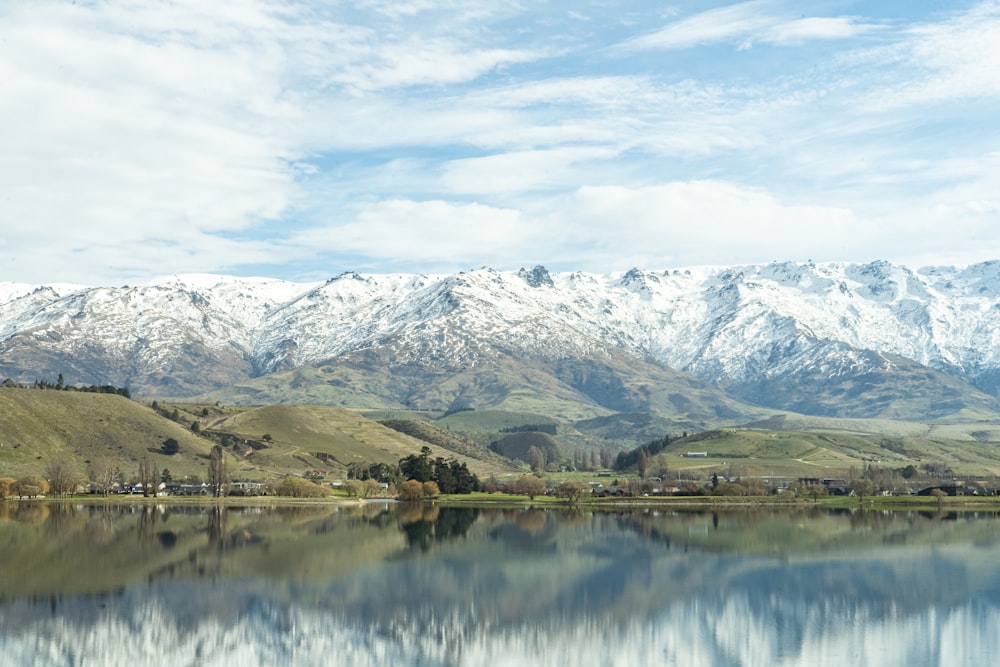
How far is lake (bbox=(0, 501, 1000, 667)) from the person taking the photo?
260ft

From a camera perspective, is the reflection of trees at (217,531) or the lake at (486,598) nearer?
the lake at (486,598)

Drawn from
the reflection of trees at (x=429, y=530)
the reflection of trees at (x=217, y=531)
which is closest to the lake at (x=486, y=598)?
the reflection of trees at (x=217, y=531)

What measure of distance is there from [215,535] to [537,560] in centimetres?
5151

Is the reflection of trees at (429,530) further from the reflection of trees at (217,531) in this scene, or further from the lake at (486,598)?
the reflection of trees at (217,531)

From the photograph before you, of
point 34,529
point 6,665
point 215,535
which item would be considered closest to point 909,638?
point 6,665

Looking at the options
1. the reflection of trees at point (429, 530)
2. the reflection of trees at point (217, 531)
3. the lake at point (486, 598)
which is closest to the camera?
the lake at point (486, 598)

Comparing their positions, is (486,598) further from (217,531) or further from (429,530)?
(217,531)

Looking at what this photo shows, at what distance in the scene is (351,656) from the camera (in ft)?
255

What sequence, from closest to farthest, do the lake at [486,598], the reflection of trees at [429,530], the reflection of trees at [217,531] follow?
the lake at [486,598], the reflection of trees at [217,531], the reflection of trees at [429,530]

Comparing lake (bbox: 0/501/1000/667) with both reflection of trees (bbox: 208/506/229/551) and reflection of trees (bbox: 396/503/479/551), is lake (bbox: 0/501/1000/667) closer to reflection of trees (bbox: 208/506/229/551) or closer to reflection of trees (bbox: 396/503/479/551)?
reflection of trees (bbox: 208/506/229/551)

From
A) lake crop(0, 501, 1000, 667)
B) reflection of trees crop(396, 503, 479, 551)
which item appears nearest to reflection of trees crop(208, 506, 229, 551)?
lake crop(0, 501, 1000, 667)

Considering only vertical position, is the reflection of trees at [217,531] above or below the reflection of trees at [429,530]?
above

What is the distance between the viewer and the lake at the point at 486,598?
260 ft

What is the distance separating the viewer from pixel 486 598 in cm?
10362
